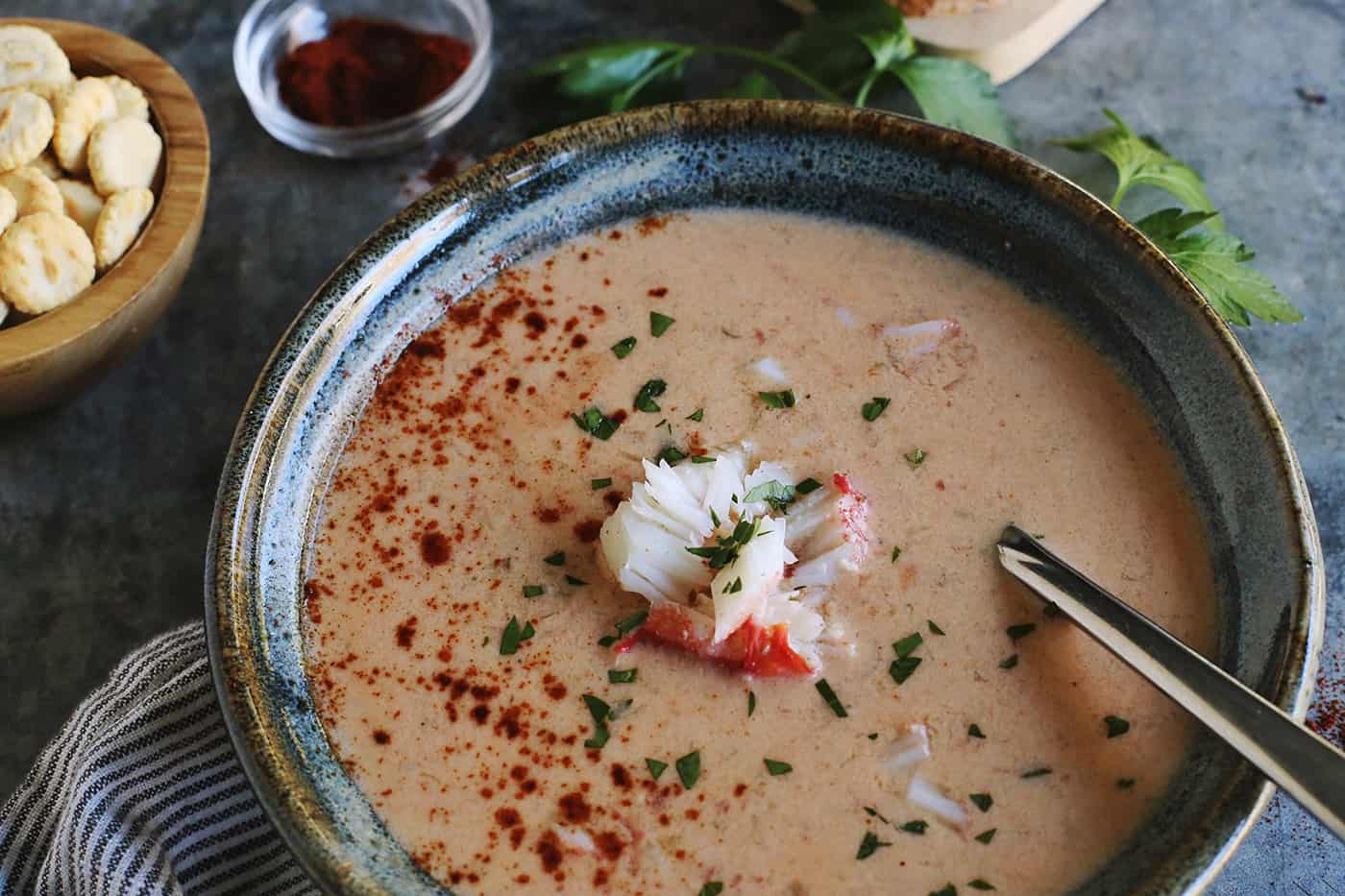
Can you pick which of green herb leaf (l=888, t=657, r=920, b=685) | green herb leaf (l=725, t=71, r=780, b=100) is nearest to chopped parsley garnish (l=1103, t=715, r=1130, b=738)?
green herb leaf (l=888, t=657, r=920, b=685)

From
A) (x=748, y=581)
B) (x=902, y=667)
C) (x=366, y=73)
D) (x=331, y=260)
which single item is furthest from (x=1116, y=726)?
(x=366, y=73)

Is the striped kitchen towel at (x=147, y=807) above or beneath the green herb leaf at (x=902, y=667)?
beneath

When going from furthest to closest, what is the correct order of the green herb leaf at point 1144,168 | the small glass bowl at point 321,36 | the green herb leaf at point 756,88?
the small glass bowl at point 321,36
the green herb leaf at point 756,88
the green herb leaf at point 1144,168

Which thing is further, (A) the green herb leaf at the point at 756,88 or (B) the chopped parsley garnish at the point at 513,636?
(A) the green herb leaf at the point at 756,88

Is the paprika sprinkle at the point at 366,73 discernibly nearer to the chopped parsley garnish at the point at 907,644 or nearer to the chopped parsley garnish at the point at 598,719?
the chopped parsley garnish at the point at 598,719

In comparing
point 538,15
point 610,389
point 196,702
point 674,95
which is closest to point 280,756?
point 196,702

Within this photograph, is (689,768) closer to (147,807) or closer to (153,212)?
(147,807)

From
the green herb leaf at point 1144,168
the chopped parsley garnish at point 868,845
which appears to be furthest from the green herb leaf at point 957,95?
the chopped parsley garnish at point 868,845
